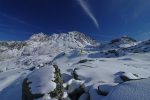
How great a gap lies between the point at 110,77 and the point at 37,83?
11375 mm

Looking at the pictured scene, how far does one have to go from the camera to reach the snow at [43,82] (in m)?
14.0

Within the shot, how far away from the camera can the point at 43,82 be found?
1469cm

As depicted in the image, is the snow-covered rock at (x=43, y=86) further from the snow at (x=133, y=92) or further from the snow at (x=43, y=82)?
the snow at (x=133, y=92)

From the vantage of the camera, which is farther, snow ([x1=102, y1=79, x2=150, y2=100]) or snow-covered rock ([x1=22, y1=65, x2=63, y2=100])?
snow-covered rock ([x1=22, y1=65, x2=63, y2=100])

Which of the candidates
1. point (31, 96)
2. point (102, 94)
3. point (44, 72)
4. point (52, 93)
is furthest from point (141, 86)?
point (44, 72)

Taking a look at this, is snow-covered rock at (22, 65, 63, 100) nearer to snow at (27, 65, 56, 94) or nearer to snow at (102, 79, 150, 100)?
snow at (27, 65, 56, 94)

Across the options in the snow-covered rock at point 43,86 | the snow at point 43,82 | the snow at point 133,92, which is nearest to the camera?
the snow at point 133,92

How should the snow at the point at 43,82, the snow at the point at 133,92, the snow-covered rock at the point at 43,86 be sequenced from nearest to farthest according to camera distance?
the snow at the point at 133,92
the snow-covered rock at the point at 43,86
the snow at the point at 43,82

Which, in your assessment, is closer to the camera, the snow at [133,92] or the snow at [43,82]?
the snow at [133,92]

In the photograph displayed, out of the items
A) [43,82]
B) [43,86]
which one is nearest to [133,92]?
[43,86]

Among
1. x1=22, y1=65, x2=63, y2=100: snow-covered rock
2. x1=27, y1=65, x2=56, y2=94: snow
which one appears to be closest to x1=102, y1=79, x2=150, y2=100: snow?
x1=22, y1=65, x2=63, y2=100: snow-covered rock

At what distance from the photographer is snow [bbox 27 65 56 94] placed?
14.0m

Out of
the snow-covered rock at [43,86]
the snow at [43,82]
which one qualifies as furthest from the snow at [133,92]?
the snow at [43,82]

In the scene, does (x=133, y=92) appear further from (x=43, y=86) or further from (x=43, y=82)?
(x=43, y=82)
